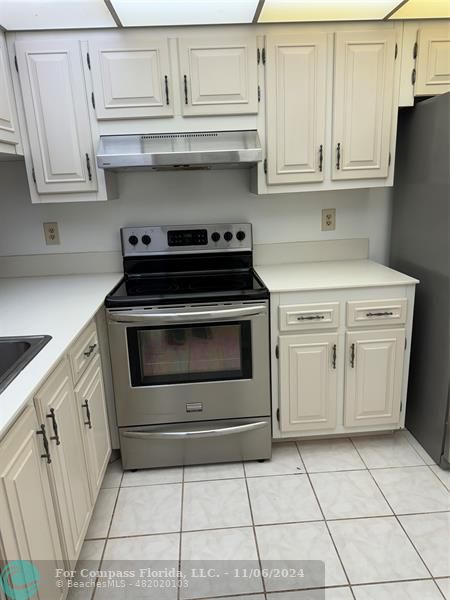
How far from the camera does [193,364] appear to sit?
2.03 metres

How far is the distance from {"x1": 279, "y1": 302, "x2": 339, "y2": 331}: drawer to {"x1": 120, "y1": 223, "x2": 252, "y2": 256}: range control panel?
0.58 meters

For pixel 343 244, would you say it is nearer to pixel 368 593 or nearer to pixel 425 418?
pixel 425 418

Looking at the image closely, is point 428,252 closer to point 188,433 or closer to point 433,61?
point 433,61

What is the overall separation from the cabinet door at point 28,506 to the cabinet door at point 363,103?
71.3 inches

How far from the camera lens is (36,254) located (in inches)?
95.7

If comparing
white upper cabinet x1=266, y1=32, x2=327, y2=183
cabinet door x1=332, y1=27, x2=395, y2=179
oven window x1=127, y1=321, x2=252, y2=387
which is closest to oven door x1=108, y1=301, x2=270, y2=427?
oven window x1=127, y1=321, x2=252, y2=387

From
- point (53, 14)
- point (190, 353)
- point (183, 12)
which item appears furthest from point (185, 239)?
point (53, 14)

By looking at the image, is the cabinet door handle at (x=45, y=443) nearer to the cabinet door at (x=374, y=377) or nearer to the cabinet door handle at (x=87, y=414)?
the cabinet door handle at (x=87, y=414)

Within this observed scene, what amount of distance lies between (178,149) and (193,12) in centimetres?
57

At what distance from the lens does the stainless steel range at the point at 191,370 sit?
76.0 inches

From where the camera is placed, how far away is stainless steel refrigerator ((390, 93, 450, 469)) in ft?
6.36

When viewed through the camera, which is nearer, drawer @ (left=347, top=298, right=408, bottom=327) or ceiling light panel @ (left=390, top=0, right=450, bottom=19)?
ceiling light panel @ (left=390, top=0, right=450, bottom=19)

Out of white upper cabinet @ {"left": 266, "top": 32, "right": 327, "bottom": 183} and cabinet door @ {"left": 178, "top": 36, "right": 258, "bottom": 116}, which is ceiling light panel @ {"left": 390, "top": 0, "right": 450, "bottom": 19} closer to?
white upper cabinet @ {"left": 266, "top": 32, "right": 327, "bottom": 183}

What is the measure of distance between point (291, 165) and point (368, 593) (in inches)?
71.6
